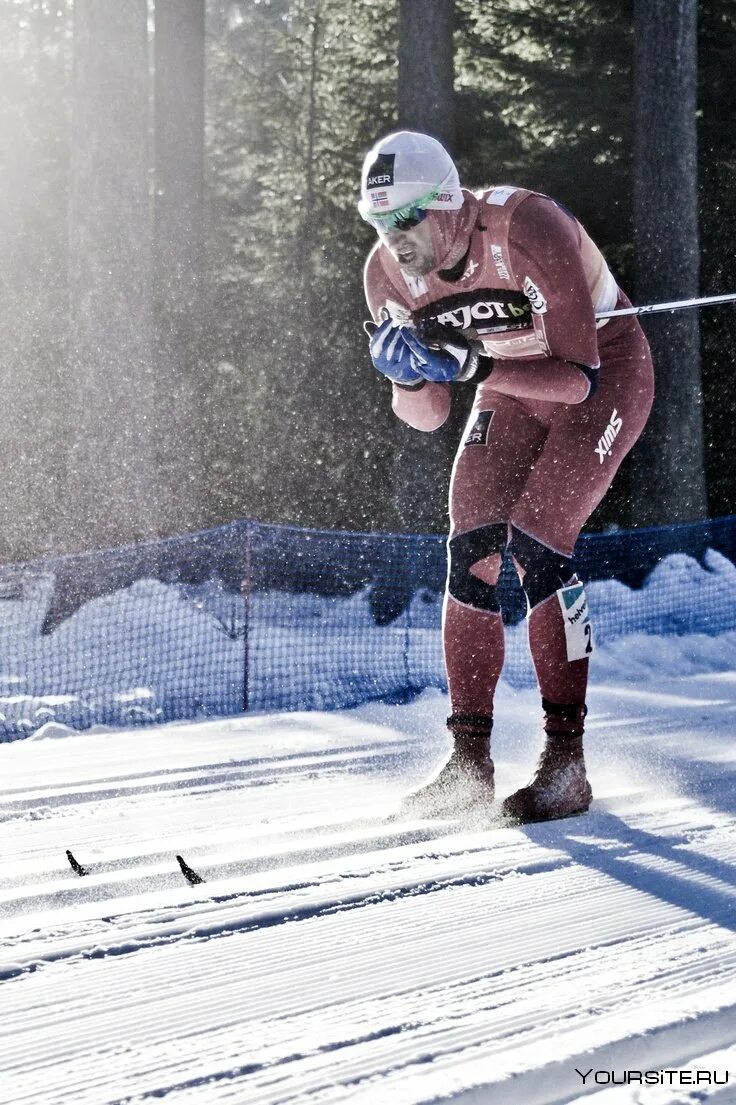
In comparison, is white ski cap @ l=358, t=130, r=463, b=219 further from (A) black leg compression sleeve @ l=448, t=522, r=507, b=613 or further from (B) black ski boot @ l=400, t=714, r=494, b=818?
(B) black ski boot @ l=400, t=714, r=494, b=818

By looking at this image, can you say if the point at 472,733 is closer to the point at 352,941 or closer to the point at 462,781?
the point at 462,781

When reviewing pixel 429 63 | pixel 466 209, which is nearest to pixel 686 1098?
pixel 466 209

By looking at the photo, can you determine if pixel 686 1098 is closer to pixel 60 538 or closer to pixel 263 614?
pixel 263 614

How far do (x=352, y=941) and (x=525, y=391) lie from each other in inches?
82.1

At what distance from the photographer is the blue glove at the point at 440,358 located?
400 centimetres

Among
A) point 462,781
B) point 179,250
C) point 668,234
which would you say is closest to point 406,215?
point 462,781

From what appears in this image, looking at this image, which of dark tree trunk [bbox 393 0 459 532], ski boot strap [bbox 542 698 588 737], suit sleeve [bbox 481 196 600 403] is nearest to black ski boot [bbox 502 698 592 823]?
ski boot strap [bbox 542 698 588 737]

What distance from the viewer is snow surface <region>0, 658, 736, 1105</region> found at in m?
2.05

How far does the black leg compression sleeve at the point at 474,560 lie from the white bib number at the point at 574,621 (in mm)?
262

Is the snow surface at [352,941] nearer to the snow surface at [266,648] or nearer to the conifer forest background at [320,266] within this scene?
the snow surface at [266,648]

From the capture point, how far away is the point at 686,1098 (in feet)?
6.36

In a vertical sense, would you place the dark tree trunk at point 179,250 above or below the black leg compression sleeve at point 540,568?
above

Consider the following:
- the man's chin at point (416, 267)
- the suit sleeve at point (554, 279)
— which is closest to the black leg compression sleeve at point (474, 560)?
the suit sleeve at point (554, 279)

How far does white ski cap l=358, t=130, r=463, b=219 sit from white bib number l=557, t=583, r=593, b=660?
1309 mm
